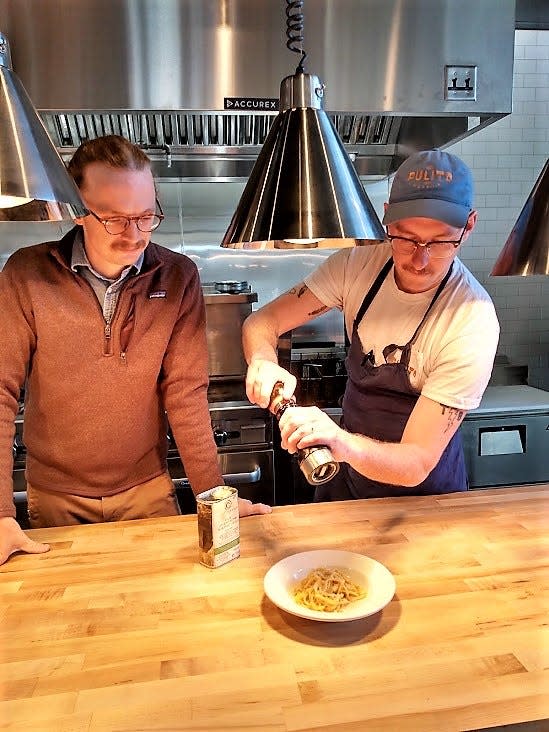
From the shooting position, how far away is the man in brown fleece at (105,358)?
5.14ft

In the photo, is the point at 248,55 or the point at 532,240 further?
the point at 248,55

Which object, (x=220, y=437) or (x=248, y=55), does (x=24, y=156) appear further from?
(x=220, y=437)

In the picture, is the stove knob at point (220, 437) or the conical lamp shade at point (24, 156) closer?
the conical lamp shade at point (24, 156)

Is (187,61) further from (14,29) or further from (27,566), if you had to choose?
(27,566)

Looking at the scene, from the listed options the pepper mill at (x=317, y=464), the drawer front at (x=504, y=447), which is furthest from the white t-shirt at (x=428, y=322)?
the drawer front at (x=504, y=447)

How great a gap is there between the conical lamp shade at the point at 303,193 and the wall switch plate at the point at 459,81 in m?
1.51

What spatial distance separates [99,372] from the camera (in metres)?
1.66

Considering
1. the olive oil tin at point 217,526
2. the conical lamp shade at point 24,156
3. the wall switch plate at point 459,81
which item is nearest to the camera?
the conical lamp shade at point 24,156

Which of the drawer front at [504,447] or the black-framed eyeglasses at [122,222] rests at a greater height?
the black-framed eyeglasses at [122,222]

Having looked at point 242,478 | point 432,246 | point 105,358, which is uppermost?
point 432,246

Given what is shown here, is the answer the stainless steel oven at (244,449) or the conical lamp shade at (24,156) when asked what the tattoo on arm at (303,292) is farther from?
the stainless steel oven at (244,449)

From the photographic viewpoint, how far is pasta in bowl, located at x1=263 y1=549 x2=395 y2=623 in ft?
3.54

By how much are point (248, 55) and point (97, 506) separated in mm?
1663

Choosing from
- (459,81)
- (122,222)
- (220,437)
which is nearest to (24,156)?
(122,222)
